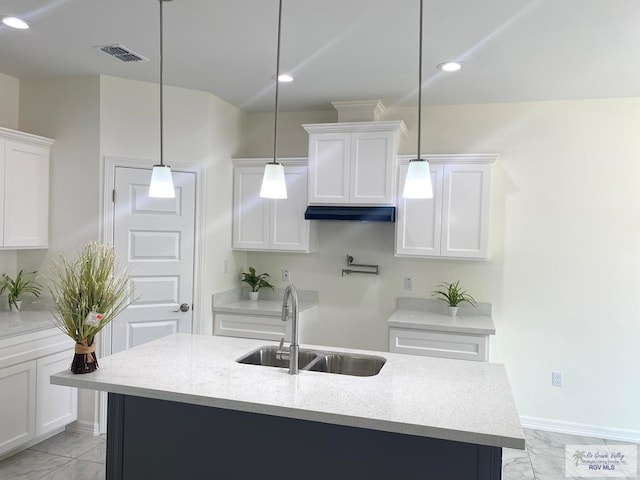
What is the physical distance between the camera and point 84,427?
3.68 metres

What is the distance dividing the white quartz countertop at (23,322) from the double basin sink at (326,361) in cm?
167

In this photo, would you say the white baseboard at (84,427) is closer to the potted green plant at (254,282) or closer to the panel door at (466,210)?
the potted green plant at (254,282)

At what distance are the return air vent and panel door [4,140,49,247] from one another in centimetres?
100

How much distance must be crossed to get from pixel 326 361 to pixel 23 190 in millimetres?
2602

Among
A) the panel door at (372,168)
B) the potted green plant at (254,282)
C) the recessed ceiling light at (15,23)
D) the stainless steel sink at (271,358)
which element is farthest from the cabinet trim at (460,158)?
the recessed ceiling light at (15,23)

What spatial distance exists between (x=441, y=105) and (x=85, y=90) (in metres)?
2.87

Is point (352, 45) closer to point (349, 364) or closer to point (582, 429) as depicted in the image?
point (349, 364)

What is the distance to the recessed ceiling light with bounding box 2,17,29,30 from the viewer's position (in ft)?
8.81

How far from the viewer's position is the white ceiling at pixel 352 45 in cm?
249

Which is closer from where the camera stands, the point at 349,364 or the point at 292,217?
the point at 349,364

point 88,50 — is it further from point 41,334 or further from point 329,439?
point 329,439

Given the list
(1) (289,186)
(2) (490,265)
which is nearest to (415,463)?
(2) (490,265)

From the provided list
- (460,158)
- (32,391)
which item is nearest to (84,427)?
(32,391)

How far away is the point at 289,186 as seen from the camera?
4.28 m
